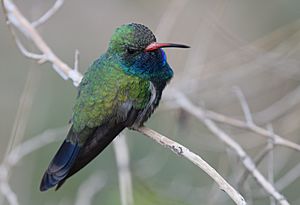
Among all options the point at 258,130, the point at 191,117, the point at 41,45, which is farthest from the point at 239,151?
the point at 41,45

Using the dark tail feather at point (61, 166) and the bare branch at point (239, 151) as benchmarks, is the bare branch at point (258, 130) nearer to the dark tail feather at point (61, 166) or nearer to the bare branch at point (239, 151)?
the bare branch at point (239, 151)

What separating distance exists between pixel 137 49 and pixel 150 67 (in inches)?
4.9

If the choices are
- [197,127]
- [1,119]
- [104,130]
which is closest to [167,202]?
[104,130]

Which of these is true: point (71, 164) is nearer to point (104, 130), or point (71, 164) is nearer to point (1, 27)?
point (104, 130)

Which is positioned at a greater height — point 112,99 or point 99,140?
point 112,99

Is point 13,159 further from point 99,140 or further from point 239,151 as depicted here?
point 239,151

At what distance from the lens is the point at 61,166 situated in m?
2.96

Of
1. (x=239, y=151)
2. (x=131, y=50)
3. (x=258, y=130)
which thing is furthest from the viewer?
(x=131, y=50)

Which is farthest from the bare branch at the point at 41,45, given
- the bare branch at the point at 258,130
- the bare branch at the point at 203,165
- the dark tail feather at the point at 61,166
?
the bare branch at the point at 258,130

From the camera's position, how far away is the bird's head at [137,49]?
2.87 metres

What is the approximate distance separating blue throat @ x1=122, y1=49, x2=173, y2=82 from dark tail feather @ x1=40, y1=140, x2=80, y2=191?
45cm

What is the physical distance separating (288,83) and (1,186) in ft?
6.26

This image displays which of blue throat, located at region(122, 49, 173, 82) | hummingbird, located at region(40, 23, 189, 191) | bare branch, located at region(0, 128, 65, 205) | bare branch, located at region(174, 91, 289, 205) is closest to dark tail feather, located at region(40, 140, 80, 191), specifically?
hummingbird, located at region(40, 23, 189, 191)

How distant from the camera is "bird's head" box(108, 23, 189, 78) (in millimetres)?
2873
